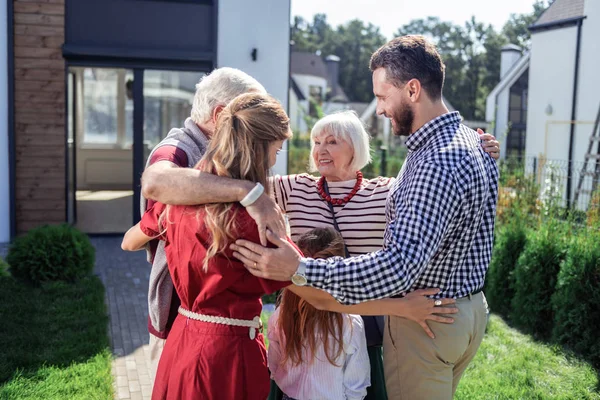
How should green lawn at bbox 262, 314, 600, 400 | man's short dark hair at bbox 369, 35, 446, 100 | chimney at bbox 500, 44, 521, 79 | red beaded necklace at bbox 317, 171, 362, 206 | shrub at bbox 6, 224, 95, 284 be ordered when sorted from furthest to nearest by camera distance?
chimney at bbox 500, 44, 521, 79
shrub at bbox 6, 224, 95, 284
green lawn at bbox 262, 314, 600, 400
red beaded necklace at bbox 317, 171, 362, 206
man's short dark hair at bbox 369, 35, 446, 100

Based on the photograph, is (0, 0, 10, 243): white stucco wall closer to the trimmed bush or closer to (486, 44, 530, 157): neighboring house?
the trimmed bush

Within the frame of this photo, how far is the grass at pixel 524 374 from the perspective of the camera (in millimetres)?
4477

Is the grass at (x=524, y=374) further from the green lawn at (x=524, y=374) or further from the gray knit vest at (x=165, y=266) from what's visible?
the gray knit vest at (x=165, y=266)

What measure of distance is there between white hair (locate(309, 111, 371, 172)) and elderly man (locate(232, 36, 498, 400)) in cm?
74

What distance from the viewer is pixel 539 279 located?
19.8 feet

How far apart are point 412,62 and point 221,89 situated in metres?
0.74

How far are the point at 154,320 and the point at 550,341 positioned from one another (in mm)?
4063

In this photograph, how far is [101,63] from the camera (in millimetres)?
9992

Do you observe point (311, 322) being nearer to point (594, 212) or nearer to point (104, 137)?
point (594, 212)

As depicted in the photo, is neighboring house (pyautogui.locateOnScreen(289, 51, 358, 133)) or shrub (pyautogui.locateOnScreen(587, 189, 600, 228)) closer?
shrub (pyautogui.locateOnScreen(587, 189, 600, 228))

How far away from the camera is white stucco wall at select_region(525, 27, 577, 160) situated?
18.3 meters

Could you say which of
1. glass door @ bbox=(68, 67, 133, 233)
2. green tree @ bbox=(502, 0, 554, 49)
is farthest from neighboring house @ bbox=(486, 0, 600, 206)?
green tree @ bbox=(502, 0, 554, 49)

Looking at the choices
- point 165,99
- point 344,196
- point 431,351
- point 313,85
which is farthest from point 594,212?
point 313,85

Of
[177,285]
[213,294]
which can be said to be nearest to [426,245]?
[213,294]
